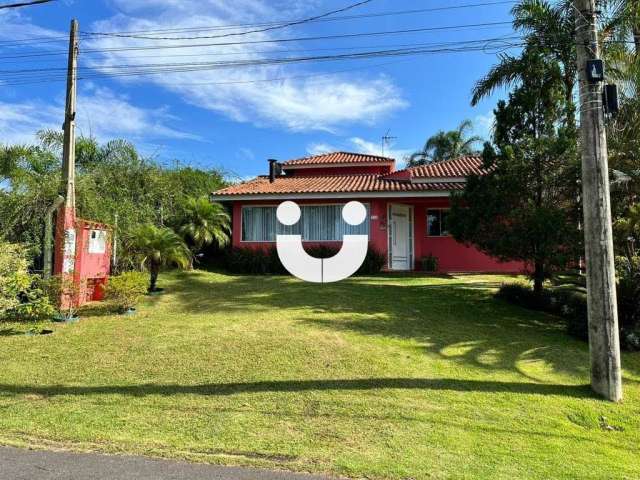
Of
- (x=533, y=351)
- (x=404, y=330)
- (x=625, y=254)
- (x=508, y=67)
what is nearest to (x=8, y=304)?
(x=404, y=330)

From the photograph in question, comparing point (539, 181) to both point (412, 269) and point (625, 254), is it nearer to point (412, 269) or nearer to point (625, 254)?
point (625, 254)

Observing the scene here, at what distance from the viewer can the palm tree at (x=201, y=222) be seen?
54.2 ft

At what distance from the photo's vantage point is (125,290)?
9453 millimetres

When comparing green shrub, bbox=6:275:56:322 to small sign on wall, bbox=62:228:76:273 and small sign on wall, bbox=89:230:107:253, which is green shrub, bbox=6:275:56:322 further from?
small sign on wall, bbox=89:230:107:253

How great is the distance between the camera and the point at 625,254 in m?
10.3

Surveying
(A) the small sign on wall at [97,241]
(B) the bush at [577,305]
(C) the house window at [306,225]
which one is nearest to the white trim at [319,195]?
(C) the house window at [306,225]

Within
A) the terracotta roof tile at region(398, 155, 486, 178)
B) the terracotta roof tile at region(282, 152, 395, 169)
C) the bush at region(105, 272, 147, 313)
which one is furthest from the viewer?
the terracotta roof tile at region(282, 152, 395, 169)

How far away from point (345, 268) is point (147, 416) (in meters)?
11.6

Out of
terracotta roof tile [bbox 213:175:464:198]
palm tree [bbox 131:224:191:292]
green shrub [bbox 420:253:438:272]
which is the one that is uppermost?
terracotta roof tile [bbox 213:175:464:198]

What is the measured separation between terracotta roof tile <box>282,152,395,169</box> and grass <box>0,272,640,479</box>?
12051mm

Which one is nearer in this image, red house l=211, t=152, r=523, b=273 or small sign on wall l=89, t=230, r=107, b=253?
small sign on wall l=89, t=230, r=107, b=253

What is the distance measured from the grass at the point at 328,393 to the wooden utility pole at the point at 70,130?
8.24 ft

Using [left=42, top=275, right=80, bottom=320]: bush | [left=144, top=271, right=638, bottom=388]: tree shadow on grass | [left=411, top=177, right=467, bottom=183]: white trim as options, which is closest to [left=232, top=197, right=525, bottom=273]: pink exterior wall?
[left=411, top=177, right=467, bottom=183]: white trim

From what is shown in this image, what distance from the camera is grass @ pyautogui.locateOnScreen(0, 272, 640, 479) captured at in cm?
445
